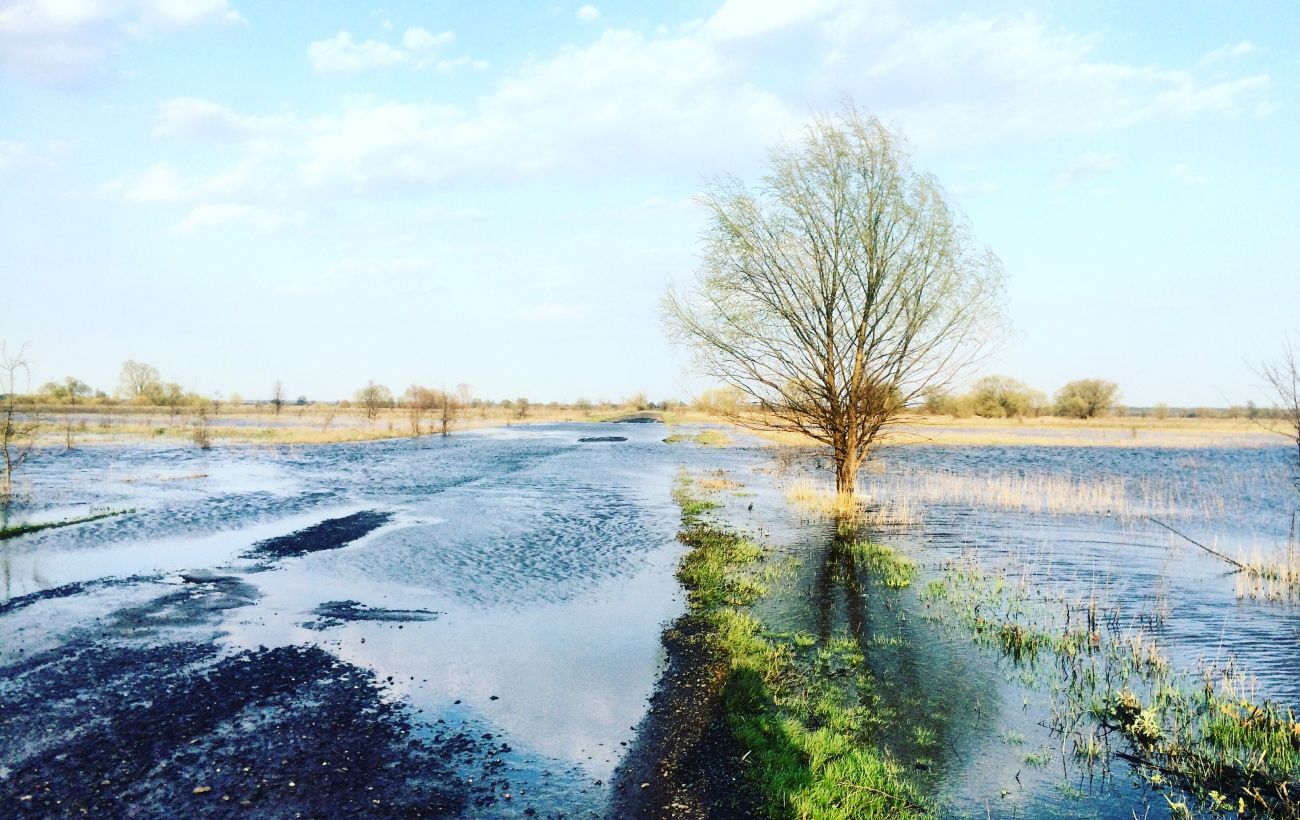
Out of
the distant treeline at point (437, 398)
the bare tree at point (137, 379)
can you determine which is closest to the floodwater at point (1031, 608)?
the distant treeline at point (437, 398)

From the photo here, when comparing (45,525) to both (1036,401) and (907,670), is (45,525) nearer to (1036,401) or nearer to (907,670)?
(907,670)

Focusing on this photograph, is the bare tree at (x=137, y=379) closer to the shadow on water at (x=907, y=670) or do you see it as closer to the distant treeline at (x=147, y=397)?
the distant treeline at (x=147, y=397)

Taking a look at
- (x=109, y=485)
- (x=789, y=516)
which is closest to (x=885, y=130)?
(x=789, y=516)

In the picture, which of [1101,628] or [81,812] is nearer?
[81,812]

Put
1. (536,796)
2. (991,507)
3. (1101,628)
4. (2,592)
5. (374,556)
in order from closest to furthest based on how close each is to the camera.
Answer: (536,796) < (1101,628) < (2,592) < (374,556) < (991,507)

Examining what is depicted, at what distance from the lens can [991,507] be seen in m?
23.9

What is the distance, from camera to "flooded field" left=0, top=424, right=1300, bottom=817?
6.36 m

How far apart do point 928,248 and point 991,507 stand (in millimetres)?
11365

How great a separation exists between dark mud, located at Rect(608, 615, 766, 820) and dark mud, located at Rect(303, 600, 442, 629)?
5.16 metres

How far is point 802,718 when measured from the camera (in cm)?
751

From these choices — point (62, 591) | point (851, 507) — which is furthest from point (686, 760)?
point (851, 507)

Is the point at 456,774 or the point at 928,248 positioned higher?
the point at 928,248

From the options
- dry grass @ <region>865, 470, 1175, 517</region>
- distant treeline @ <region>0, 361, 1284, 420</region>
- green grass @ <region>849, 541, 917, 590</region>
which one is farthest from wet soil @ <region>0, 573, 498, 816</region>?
distant treeline @ <region>0, 361, 1284, 420</region>

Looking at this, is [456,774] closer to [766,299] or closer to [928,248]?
[766,299]
